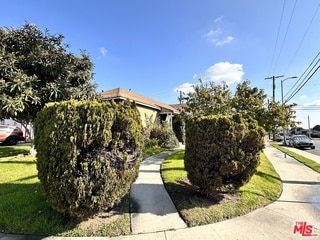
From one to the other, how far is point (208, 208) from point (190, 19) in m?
10.2

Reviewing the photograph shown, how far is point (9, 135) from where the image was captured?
64.9 feet

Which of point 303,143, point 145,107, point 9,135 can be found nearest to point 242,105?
point 145,107

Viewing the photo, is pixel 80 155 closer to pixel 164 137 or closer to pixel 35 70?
pixel 35 70

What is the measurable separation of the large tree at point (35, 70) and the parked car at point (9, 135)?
26.9 ft

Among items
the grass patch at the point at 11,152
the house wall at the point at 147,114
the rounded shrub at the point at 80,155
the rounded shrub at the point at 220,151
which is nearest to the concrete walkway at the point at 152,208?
the rounded shrub at the point at 80,155

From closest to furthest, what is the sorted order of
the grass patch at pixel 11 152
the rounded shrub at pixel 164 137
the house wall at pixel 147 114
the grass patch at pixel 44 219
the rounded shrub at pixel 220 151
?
the grass patch at pixel 44 219 → the rounded shrub at pixel 220 151 → the grass patch at pixel 11 152 → the rounded shrub at pixel 164 137 → the house wall at pixel 147 114

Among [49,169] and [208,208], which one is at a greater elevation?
[49,169]

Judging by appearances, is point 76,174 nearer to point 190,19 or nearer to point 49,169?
point 49,169

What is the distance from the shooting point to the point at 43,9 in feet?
36.6

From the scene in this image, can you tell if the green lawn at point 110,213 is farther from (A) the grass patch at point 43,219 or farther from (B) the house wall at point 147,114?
(B) the house wall at point 147,114

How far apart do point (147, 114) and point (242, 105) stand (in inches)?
453

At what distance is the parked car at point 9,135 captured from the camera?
63.9 ft

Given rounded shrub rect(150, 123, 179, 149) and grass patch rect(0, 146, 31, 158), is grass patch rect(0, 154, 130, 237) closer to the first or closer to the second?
grass patch rect(0, 146, 31, 158)

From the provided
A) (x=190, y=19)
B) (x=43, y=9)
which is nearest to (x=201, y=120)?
(x=190, y=19)
